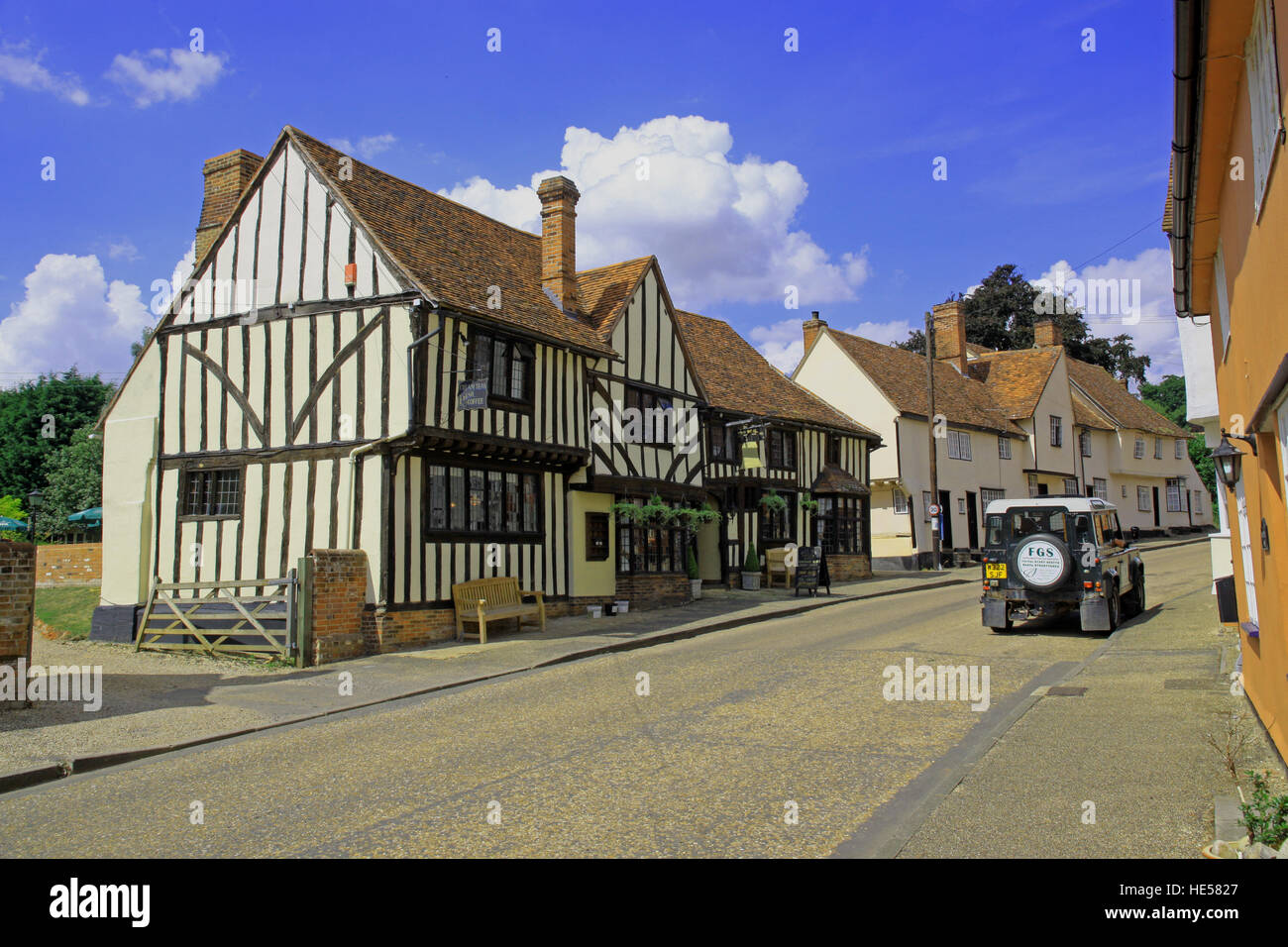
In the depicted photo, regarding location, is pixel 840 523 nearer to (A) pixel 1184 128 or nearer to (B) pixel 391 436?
(B) pixel 391 436

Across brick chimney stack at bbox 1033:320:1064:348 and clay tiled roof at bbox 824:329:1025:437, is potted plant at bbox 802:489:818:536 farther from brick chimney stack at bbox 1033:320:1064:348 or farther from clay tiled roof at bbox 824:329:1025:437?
brick chimney stack at bbox 1033:320:1064:348

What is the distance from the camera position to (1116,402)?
170 ft

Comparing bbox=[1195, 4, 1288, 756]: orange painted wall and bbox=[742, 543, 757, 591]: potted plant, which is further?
bbox=[742, 543, 757, 591]: potted plant

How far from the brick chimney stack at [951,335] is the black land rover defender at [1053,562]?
2966 centimetres

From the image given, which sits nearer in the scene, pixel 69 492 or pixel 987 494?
pixel 987 494

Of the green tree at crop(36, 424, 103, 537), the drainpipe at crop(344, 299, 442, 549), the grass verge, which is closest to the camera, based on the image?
the drainpipe at crop(344, 299, 442, 549)

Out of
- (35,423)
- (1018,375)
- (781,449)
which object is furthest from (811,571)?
(35,423)

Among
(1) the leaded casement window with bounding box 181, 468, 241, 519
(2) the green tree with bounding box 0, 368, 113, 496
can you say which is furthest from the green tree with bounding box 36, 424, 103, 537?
(1) the leaded casement window with bounding box 181, 468, 241, 519

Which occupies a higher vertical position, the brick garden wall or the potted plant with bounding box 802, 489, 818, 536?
the potted plant with bounding box 802, 489, 818, 536

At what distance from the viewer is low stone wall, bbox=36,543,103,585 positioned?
2856cm

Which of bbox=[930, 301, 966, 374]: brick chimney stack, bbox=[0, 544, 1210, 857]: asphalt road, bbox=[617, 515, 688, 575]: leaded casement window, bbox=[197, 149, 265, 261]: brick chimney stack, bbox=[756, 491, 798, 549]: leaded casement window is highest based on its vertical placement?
bbox=[930, 301, 966, 374]: brick chimney stack

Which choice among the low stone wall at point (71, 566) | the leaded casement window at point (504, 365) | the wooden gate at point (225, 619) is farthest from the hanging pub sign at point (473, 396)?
the low stone wall at point (71, 566)

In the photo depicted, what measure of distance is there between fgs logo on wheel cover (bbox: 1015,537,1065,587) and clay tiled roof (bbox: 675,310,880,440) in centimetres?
1164

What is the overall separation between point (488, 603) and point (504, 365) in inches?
178
